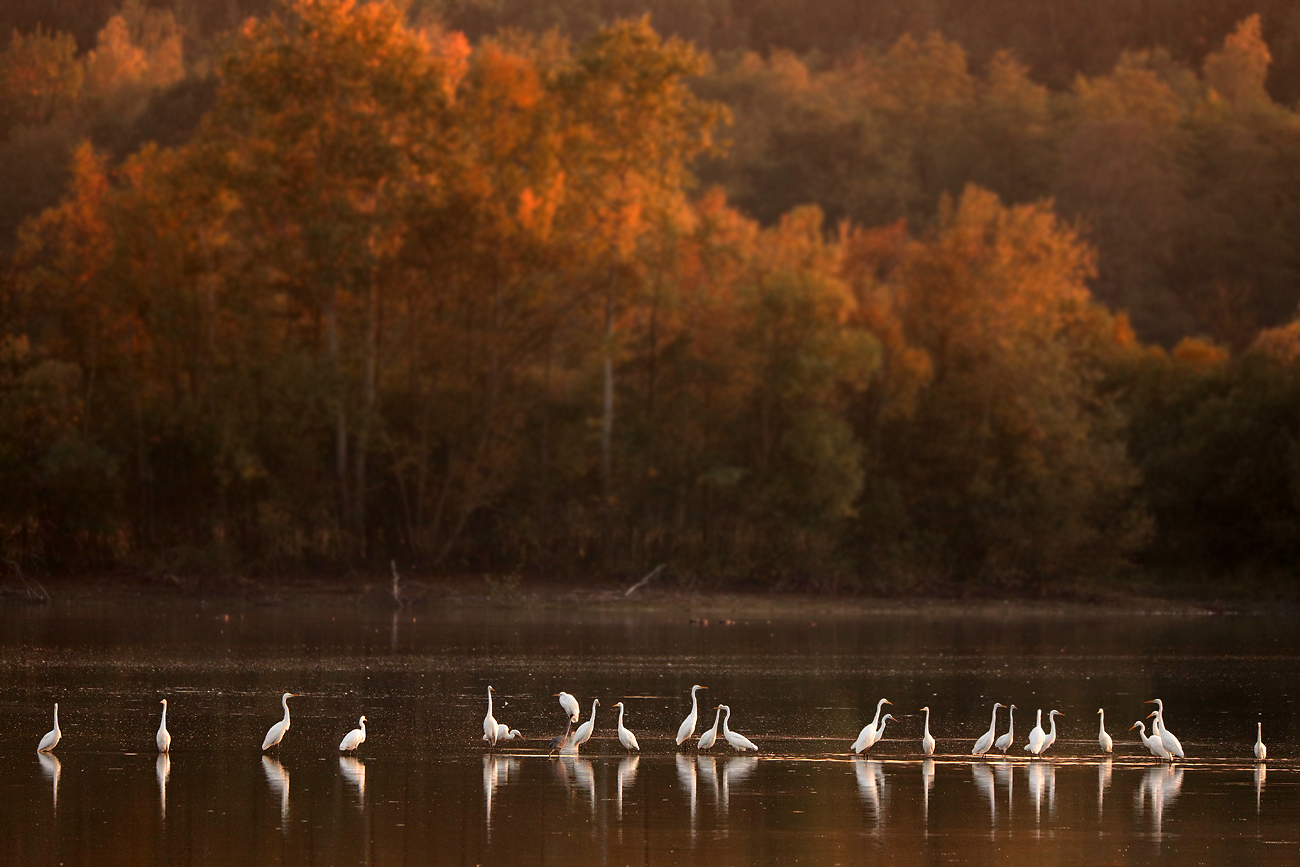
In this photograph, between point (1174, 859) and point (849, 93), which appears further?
point (849, 93)

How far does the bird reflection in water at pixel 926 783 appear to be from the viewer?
16.7m

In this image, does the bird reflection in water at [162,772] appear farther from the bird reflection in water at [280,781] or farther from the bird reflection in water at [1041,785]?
the bird reflection in water at [1041,785]

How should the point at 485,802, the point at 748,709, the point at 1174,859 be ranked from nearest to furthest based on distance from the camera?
the point at 1174,859 → the point at 485,802 → the point at 748,709

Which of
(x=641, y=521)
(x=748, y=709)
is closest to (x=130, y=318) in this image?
(x=641, y=521)

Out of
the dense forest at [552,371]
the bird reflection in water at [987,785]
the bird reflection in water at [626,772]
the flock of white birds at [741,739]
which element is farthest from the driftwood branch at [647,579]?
the bird reflection in water at [987,785]

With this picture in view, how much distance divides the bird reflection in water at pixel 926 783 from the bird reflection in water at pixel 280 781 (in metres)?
5.67

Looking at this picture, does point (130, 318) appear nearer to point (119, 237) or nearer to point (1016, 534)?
point (119, 237)

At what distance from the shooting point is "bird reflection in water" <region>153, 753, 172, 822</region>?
16638 mm

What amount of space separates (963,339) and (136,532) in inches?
916

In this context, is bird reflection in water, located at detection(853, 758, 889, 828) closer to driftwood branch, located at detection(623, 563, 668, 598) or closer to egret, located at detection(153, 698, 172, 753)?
egret, located at detection(153, 698, 172, 753)

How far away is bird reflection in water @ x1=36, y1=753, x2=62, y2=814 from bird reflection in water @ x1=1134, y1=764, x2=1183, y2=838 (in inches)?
398

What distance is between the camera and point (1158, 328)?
255 ft

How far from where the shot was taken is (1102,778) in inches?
768

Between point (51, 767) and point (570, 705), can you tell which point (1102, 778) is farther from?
point (51, 767)
